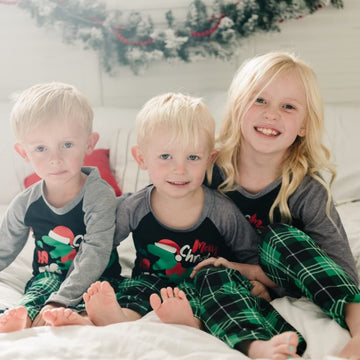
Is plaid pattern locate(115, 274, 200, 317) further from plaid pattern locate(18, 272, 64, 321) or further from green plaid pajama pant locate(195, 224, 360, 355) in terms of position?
plaid pattern locate(18, 272, 64, 321)

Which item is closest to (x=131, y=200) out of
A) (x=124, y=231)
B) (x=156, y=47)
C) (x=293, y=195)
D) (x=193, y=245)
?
(x=124, y=231)

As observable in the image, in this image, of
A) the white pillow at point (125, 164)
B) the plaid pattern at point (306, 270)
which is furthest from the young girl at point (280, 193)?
the white pillow at point (125, 164)

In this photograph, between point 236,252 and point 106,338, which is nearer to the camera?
point 106,338

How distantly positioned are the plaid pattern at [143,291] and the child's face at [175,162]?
0.26 m

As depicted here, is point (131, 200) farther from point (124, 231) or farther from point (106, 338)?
point (106, 338)

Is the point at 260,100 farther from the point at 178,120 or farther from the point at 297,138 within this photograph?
the point at 178,120

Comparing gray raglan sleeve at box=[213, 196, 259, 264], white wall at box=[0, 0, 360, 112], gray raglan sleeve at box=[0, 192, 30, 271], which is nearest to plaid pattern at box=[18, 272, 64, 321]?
gray raglan sleeve at box=[0, 192, 30, 271]

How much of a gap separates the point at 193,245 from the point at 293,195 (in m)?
0.35

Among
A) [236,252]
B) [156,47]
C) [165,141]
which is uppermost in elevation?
[156,47]

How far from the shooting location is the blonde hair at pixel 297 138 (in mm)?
1444

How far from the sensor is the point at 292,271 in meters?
1.22

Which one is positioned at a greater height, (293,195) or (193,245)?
Answer: (293,195)

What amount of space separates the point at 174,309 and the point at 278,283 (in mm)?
347

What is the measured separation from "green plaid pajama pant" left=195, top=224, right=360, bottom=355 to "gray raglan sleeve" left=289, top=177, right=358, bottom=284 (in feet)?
0.54
